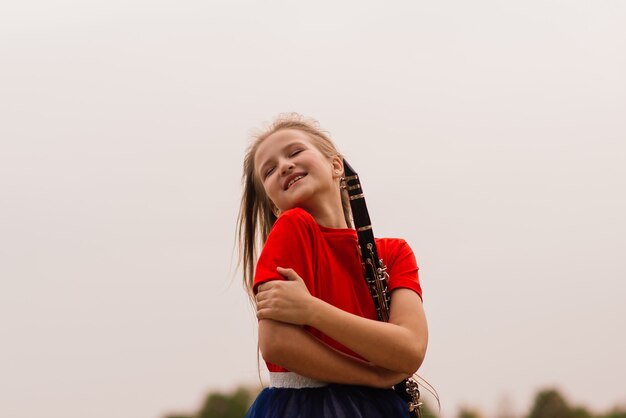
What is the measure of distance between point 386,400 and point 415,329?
0.31 meters

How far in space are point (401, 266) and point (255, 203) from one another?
0.84 metres

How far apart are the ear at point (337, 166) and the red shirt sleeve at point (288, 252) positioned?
20.1 inches

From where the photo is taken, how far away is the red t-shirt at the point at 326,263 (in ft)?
10.7

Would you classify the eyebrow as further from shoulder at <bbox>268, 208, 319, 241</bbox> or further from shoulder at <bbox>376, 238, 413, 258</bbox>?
shoulder at <bbox>376, 238, 413, 258</bbox>

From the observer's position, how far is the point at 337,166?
3879 millimetres

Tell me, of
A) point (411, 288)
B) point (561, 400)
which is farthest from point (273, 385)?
point (561, 400)

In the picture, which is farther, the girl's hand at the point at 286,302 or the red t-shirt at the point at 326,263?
the red t-shirt at the point at 326,263

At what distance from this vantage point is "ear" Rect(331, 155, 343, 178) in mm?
3836

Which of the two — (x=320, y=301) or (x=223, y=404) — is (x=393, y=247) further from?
(x=223, y=404)

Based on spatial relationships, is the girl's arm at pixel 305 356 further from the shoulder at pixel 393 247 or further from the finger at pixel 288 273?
the shoulder at pixel 393 247

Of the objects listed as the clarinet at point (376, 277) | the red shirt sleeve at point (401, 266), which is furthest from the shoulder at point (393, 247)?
the clarinet at point (376, 277)

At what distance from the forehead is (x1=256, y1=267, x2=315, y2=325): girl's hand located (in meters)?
0.79

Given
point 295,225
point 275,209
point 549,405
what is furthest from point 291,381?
point 549,405

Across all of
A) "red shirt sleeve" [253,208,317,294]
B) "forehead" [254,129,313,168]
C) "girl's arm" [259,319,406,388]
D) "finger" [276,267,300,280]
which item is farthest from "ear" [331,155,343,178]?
"girl's arm" [259,319,406,388]
